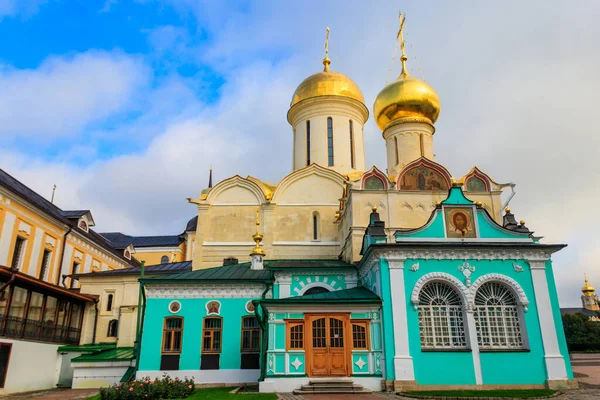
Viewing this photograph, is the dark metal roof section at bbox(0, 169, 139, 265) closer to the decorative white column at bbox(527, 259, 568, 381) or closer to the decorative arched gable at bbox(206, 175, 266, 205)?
the decorative arched gable at bbox(206, 175, 266, 205)

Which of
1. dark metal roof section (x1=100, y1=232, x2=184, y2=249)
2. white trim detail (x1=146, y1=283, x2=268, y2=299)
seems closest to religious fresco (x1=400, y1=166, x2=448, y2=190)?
white trim detail (x1=146, y1=283, x2=268, y2=299)

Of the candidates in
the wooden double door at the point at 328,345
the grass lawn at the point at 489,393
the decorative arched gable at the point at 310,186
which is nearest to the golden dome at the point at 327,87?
the decorative arched gable at the point at 310,186

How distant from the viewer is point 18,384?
1529cm

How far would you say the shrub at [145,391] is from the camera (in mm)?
10281

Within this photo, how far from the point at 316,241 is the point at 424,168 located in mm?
5391

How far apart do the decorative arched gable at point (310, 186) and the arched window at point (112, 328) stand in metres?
9.09

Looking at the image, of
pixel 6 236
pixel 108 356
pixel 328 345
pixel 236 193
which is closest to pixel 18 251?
pixel 6 236

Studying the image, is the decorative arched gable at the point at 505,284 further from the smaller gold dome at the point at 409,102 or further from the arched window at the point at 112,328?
the arched window at the point at 112,328

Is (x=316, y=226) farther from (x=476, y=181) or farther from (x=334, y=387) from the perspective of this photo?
(x=334, y=387)

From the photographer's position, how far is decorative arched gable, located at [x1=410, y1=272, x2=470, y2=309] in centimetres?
1352

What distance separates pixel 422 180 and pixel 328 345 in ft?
26.8

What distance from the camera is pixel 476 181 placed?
62.3 feet

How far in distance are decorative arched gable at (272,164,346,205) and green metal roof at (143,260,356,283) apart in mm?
4395

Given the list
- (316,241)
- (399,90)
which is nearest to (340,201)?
(316,241)
